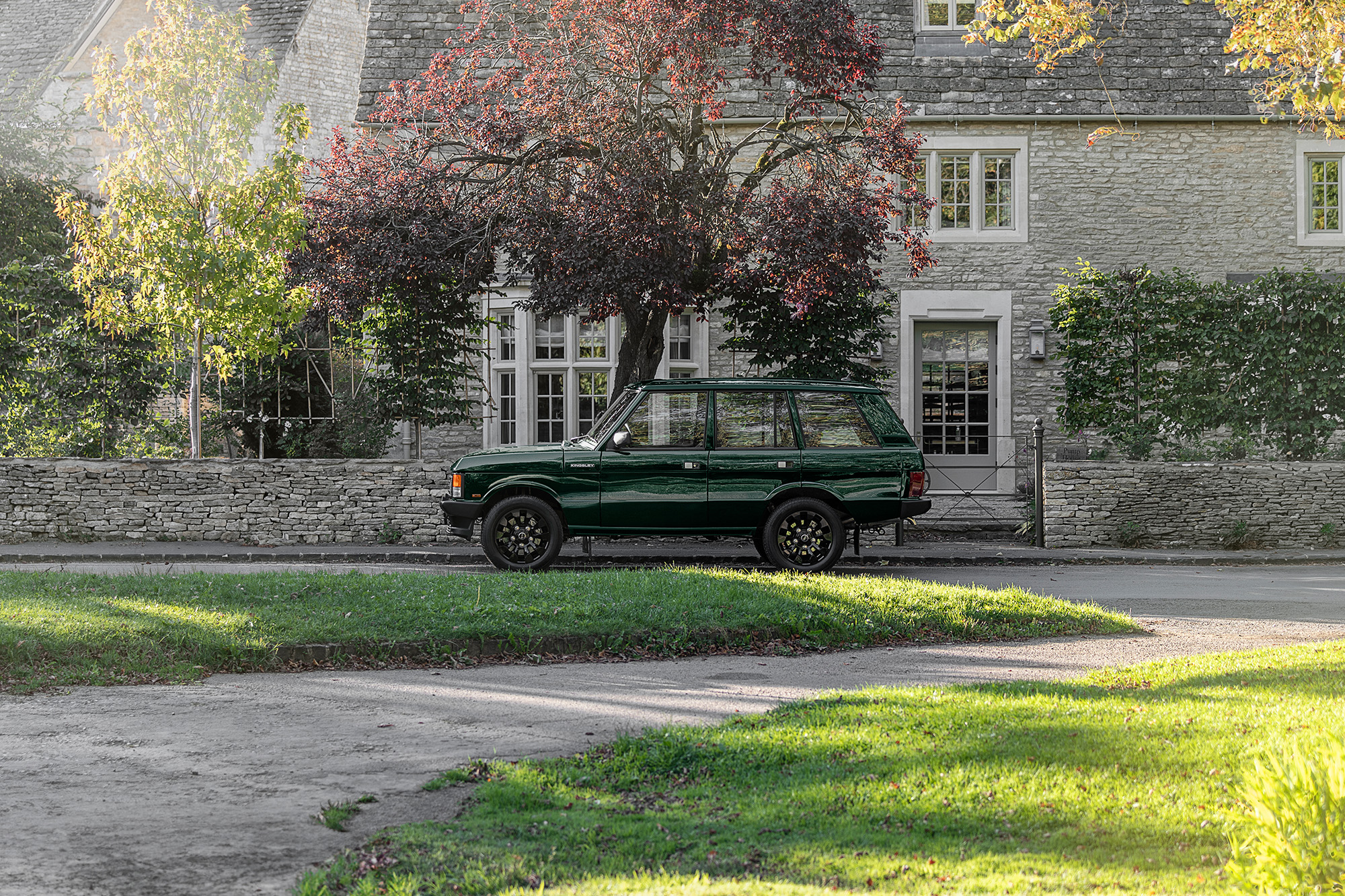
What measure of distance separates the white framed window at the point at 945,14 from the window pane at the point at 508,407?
31.1 ft

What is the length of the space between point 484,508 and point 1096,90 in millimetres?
13751

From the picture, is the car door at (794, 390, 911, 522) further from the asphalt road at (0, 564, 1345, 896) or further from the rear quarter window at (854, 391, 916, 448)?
the asphalt road at (0, 564, 1345, 896)

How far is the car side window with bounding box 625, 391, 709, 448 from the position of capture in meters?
13.0

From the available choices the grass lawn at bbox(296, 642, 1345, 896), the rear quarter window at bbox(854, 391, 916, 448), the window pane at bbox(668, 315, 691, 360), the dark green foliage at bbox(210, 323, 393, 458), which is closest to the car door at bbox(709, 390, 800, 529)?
the rear quarter window at bbox(854, 391, 916, 448)

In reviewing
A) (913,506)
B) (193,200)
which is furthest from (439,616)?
(193,200)

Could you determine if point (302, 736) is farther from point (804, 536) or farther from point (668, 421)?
point (804, 536)

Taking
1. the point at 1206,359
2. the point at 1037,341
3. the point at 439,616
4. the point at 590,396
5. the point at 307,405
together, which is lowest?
the point at 439,616

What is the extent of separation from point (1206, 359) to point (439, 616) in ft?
41.5

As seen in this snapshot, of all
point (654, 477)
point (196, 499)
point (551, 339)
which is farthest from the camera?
point (551, 339)

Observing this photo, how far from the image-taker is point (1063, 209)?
20.6 metres

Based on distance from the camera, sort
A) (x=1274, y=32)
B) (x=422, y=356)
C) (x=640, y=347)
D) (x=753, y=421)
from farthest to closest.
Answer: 1. (x=422, y=356)
2. (x=640, y=347)
3. (x=753, y=421)
4. (x=1274, y=32)

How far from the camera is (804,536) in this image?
1308cm

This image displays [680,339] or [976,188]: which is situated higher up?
[976,188]

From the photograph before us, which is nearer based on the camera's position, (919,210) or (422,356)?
(422,356)
